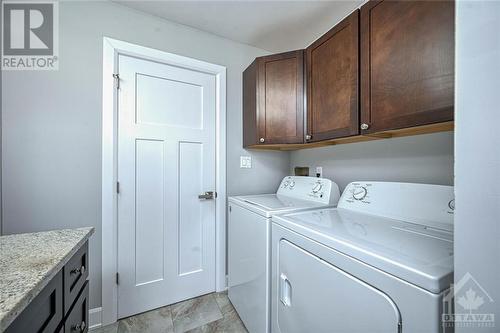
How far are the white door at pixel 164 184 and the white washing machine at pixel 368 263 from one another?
0.97 m

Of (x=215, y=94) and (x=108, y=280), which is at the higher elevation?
(x=215, y=94)

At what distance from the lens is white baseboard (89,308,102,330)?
4.75 ft

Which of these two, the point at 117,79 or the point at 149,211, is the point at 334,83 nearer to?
the point at 117,79

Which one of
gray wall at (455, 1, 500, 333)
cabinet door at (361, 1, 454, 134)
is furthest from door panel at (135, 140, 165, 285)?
gray wall at (455, 1, 500, 333)

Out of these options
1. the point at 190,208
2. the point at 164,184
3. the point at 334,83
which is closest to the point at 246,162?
the point at 190,208

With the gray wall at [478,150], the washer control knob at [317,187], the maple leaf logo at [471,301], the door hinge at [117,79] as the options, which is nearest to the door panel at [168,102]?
the door hinge at [117,79]

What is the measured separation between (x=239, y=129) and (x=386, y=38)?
1.34 meters

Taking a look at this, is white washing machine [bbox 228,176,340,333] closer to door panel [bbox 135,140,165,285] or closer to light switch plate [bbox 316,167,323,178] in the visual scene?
light switch plate [bbox 316,167,323,178]

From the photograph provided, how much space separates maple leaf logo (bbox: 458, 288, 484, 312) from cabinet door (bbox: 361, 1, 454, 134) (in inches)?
27.1

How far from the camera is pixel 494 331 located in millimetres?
412

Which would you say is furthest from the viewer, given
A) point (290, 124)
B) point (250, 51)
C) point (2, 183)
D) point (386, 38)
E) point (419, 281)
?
point (250, 51)

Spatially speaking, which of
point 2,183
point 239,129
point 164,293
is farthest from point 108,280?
point 239,129

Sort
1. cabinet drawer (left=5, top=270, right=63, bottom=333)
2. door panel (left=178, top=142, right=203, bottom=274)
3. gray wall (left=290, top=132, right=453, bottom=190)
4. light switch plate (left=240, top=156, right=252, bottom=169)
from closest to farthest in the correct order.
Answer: cabinet drawer (left=5, top=270, right=63, bottom=333), gray wall (left=290, top=132, right=453, bottom=190), door panel (left=178, top=142, right=203, bottom=274), light switch plate (left=240, top=156, right=252, bottom=169)

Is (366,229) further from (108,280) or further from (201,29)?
(201,29)
